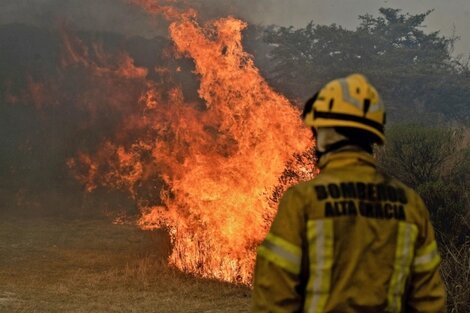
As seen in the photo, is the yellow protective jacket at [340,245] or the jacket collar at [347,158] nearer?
the yellow protective jacket at [340,245]

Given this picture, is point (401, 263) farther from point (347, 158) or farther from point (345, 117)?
point (345, 117)

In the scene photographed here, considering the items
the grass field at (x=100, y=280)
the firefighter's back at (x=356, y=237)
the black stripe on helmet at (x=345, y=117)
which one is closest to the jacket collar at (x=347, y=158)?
the firefighter's back at (x=356, y=237)

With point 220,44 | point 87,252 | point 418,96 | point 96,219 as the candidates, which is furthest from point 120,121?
point 418,96

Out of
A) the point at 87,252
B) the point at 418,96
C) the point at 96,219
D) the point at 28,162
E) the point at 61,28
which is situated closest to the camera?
the point at 87,252

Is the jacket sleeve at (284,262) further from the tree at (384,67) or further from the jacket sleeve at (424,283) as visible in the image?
the tree at (384,67)

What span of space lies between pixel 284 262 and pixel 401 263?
0.49 m

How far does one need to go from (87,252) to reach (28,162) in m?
10.1

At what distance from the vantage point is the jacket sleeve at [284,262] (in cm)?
225

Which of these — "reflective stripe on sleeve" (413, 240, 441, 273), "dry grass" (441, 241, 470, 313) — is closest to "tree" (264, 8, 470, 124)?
"dry grass" (441, 241, 470, 313)

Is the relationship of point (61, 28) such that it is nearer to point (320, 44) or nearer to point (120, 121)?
point (120, 121)

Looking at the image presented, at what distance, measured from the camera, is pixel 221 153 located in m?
11.0

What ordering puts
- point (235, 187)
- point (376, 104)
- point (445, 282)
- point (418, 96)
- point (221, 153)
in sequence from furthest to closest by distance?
point (418, 96)
point (221, 153)
point (235, 187)
point (445, 282)
point (376, 104)

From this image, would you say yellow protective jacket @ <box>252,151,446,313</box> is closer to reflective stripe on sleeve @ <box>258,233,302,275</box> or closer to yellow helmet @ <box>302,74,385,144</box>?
reflective stripe on sleeve @ <box>258,233,302,275</box>

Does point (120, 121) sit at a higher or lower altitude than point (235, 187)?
higher
